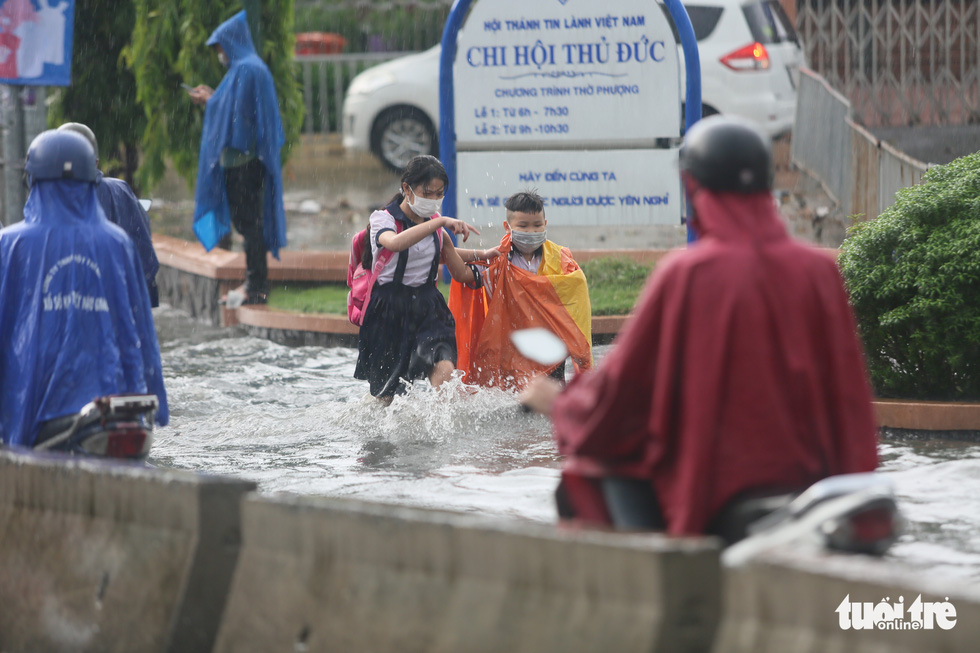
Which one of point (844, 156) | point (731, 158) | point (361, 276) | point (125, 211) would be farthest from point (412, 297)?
point (844, 156)

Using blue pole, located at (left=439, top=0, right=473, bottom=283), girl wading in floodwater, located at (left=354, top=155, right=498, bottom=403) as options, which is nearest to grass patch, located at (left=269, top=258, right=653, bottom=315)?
blue pole, located at (left=439, top=0, right=473, bottom=283)

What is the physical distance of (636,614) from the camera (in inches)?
115

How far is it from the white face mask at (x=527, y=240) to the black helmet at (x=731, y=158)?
14.9 ft

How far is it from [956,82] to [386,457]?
12.9m

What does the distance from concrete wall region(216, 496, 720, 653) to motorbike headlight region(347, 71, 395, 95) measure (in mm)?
13976

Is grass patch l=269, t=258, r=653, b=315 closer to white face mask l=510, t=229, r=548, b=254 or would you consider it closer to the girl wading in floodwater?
white face mask l=510, t=229, r=548, b=254

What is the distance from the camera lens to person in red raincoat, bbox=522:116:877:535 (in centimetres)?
304

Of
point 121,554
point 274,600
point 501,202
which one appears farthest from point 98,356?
point 501,202

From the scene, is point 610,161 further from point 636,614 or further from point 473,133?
point 636,614

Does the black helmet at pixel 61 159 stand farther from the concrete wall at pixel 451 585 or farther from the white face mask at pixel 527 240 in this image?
the white face mask at pixel 527 240

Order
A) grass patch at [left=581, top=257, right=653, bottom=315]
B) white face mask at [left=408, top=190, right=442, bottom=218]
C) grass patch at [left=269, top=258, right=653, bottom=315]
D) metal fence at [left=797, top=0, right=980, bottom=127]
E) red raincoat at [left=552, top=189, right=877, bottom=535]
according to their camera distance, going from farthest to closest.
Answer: metal fence at [left=797, top=0, right=980, bottom=127]
grass patch at [left=269, top=258, right=653, bottom=315]
grass patch at [left=581, top=257, right=653, bottom=315]
white face mask at [left=408, top=190, right=442, bottom=218]
red raincoat at [left=552, top=189, right=877, bottom=535]

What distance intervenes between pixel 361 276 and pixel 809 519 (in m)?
4.83

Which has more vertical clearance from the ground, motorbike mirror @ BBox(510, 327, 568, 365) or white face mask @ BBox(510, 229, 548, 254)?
motorbike mirror @ BBox(510, 327, 568, 365)

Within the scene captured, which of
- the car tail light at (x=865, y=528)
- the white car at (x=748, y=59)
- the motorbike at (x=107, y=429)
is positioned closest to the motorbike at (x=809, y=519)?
the car tail light at (x=865, y=528)
